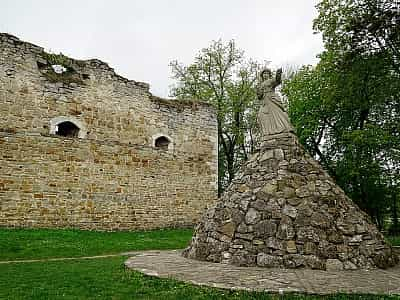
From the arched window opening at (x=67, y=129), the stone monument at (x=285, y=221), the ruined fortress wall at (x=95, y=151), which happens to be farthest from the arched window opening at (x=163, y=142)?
the stone monument at (x=285, y=221)

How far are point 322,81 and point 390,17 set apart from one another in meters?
7.76

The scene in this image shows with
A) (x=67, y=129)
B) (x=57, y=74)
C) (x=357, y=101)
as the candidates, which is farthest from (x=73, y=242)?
(x=357, y=101)

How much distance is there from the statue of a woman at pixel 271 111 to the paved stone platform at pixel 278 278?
10.3 feet

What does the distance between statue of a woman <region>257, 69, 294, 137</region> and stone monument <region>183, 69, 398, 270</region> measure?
24mm

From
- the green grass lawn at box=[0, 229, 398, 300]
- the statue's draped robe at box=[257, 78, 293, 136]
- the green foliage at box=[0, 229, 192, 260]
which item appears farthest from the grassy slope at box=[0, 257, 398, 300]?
the statue's draped robe at box=[257, 78, 293, 136]

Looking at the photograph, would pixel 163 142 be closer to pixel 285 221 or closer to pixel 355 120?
pixel 355 120

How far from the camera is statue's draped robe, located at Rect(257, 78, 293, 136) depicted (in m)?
8.48

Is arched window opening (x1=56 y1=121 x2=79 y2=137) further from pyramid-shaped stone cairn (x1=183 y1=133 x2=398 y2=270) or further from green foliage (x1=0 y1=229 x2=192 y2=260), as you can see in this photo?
pyramid-shaped stone cairn (x1=183 y1=133 x2=398 y2=270)

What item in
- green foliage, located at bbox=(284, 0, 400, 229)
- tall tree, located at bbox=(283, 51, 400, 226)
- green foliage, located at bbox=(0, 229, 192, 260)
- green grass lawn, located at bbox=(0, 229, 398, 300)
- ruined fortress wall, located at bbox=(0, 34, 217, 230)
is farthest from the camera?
tall tree, located at bbox=(283, 51, 400, 226)

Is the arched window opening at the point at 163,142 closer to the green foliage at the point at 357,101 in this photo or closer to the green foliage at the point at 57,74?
the green foliage at the point at 57,74

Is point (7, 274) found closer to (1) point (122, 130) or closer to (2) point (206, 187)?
(1) point (122, 130)

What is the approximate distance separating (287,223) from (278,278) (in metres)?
1.57

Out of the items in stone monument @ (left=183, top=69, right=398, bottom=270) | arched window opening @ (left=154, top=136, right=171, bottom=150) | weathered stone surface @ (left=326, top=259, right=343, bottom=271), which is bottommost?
weathered stone surface @ (left=326, top=259, right=343, bottom=271)

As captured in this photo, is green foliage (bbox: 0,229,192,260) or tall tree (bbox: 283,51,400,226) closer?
green foliage (bbox: 0,229,192,260)
